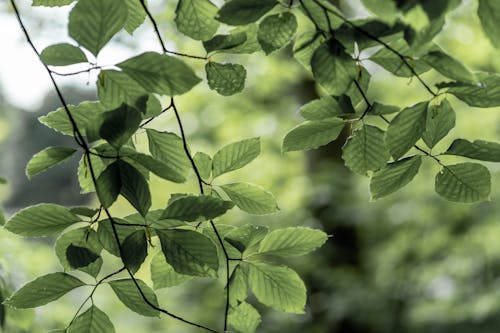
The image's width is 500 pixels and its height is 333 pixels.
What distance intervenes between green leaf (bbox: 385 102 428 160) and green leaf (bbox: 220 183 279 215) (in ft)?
0.48

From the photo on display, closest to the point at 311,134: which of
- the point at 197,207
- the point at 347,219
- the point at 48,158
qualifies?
the point at 197,207

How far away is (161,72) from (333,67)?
0.14 m

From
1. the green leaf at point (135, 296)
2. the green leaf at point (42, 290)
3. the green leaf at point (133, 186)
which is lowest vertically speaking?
the green leaf at point (135, 296)

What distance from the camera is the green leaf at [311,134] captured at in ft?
1.83

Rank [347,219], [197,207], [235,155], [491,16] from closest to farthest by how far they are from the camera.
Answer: [491,16], [197,207], [235,155], [347,219]

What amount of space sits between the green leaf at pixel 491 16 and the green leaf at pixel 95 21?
26 cm

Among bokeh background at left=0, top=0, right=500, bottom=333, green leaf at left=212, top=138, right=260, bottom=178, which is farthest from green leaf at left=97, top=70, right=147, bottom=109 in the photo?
bokeh background at left=0, top=0, right=500, bottom=333

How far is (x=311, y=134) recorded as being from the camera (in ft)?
1.84

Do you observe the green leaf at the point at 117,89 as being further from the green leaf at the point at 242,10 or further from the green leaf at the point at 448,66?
the green leaf at the point at 448,66

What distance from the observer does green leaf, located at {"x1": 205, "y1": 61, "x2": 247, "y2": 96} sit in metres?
0.55

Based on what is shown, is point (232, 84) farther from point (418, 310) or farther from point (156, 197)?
point (156, 197)

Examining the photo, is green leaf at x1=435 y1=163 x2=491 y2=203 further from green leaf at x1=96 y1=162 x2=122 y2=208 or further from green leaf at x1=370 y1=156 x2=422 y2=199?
A: green leaf at x1=96 y1=162 x2=122 y2=208

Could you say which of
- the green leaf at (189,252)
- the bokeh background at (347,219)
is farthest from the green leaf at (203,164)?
the bokeh background at (347,219)

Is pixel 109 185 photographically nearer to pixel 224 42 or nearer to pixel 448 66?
pixel 224 42
